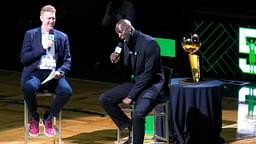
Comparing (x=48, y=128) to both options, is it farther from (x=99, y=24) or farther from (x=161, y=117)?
(x=99, y=24)

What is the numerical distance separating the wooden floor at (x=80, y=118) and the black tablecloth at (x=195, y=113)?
0.29 meters

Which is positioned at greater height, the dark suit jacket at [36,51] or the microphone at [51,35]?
the microphone at [51,35]

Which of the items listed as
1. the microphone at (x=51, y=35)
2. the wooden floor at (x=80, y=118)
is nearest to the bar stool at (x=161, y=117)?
the wooden floor at (x=80, y=118)

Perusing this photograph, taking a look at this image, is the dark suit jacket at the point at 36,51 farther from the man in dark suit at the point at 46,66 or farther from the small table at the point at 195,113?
the small table at the point at 195,113

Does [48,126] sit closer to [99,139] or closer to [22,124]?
[99,139]

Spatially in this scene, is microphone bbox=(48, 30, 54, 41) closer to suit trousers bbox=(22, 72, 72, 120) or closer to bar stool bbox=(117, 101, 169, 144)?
suit trousers bbox=(22, 72, 72, 120)

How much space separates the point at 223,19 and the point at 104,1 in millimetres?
1881

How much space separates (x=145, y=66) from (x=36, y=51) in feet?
3.46

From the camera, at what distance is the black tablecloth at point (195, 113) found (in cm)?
788

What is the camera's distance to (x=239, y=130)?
8.66 m

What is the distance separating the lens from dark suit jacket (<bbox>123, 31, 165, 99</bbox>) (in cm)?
742

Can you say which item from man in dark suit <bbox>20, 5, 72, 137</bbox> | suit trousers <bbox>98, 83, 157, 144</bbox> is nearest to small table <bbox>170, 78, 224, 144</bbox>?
suit trousers <bbox>98, 83, 157, 144</bbox>

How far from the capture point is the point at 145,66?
24.4 ft

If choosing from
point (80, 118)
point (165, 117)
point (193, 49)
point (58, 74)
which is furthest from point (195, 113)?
point (80, 118)
